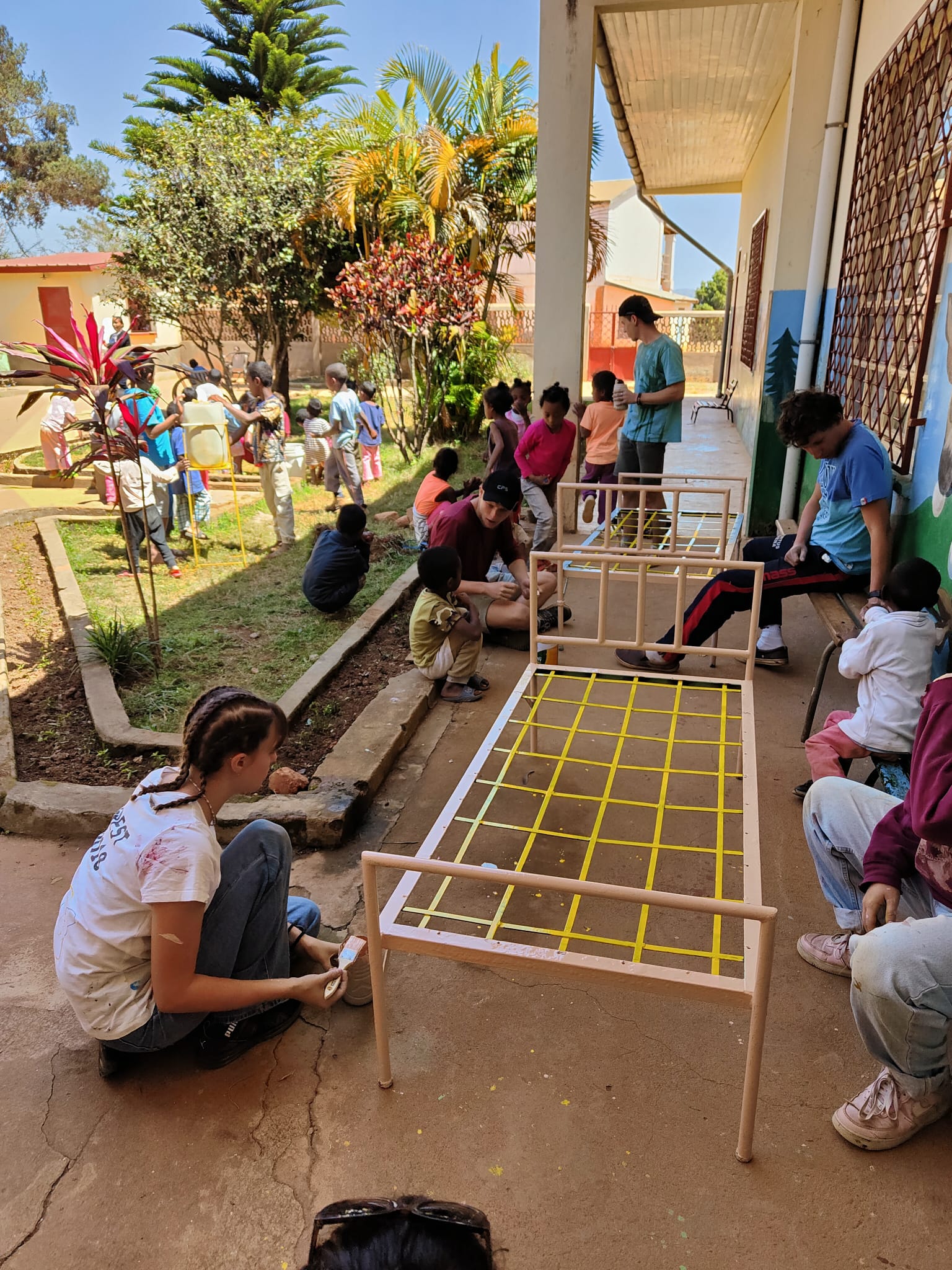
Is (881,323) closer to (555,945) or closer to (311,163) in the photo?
(555,945)

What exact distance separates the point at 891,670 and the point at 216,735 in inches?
86.8

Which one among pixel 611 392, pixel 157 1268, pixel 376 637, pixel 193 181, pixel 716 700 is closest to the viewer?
pixel 157 1268

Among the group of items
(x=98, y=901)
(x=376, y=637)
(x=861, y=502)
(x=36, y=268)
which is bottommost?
(x=376, y=637)

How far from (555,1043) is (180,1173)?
3.16 ft

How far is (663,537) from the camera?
5.38 meters

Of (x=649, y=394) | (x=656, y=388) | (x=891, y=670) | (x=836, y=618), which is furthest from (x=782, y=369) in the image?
(x=891, y=670)

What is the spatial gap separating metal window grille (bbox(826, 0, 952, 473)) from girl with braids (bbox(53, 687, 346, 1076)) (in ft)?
10.5

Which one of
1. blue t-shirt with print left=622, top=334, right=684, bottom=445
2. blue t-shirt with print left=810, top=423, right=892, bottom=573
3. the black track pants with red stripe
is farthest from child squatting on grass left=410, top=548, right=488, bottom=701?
blue t-shirt with print left=622, top=334, right=684, bottom=445

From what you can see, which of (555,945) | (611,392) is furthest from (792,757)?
(611,392)

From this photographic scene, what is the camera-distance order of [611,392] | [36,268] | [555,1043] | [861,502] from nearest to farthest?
1. [555,1043]
2. [861,502]
3. [611,392]
4. [36,268]

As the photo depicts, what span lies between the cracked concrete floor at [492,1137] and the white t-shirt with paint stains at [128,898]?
297 millimetres

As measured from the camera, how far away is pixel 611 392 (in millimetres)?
6391

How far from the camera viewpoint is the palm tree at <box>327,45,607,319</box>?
38.3ft

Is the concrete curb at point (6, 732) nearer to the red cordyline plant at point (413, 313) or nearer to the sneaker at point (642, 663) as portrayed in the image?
the sneaker at point (642, 663)
